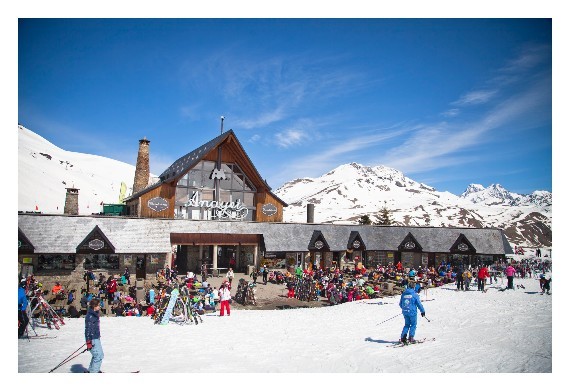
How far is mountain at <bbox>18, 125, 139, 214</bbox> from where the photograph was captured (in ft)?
200

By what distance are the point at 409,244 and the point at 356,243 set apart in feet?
16.0

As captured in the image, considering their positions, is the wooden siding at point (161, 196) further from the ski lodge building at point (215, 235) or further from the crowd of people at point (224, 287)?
the crowd of people at point (224, 287)

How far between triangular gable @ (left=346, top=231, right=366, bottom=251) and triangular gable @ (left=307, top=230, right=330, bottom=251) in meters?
2.17

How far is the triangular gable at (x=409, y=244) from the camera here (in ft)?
96.5

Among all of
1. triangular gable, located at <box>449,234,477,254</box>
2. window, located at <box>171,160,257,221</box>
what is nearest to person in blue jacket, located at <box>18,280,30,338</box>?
window, located at <box>171,160,257,221</box>

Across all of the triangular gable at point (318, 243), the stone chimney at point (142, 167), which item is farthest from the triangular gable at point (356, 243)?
the stone chimney at point (142, 167)

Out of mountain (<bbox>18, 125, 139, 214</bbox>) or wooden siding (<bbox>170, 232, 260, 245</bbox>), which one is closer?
wooden siding (<bbox>170, 232, 260, 245</bbox>)

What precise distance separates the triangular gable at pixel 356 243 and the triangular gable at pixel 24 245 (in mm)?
21633

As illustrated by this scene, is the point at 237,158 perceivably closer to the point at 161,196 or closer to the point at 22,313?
the point at 161,196

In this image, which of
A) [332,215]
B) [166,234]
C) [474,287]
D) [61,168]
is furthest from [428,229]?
[61,168]

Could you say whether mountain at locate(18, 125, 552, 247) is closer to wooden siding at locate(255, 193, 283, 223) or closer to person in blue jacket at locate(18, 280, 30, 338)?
wooden siding at locate(255, 193, 283, 223)

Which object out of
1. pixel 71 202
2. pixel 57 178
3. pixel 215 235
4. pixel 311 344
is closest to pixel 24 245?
pixel 71 202

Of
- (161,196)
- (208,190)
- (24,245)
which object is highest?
(208,190)

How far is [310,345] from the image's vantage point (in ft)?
31.1
